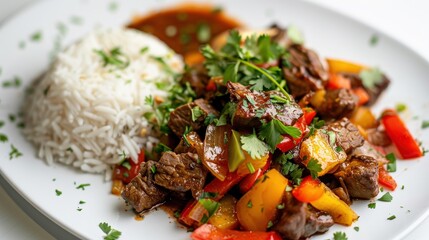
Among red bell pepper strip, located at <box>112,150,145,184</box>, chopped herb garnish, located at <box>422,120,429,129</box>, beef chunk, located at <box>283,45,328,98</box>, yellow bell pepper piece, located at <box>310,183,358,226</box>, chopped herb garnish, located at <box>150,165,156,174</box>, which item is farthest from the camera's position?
chopped herb garnish, located at <box>422,120,429,129</box>

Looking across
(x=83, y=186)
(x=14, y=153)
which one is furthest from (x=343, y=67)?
(x=14, y=153)

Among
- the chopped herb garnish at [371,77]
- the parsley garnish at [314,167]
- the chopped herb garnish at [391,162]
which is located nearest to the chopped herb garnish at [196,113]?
the parsley garnish at [314,167]

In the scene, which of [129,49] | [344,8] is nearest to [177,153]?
[129,49]

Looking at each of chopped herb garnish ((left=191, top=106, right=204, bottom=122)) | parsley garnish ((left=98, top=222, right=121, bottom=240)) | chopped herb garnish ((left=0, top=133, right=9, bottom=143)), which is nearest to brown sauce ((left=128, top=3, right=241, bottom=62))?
chopped herb garnish ((left=191, top=106, right=204, bottom=122))

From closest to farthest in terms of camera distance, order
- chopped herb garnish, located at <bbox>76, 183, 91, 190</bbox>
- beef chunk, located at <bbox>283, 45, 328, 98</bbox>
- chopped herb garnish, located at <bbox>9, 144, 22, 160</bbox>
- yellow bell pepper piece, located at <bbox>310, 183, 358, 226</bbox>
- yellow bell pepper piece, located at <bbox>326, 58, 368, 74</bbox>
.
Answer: yellow bell pepper piece, located at <bbox>310, 183, 358, 226</bbox>
chopped herb garnish, located at <bbox>76, 183, 91, 190</bbox>
chopped herb garnish, located at <bbox>9, 144, 22, 160</bbox>
beef chunk, located at <bbox>283, 45, 328, 98</bbox>
yellow bell pepper piece, located at <bbox>326, 58, 368, 74</bbox>

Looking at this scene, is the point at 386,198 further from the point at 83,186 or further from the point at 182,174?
the point at 83,186

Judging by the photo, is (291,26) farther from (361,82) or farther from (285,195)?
(285,195)

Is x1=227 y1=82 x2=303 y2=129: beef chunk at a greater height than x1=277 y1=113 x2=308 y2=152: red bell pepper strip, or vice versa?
x1=227 y1=82 x2=303 y2=129: beef chunk

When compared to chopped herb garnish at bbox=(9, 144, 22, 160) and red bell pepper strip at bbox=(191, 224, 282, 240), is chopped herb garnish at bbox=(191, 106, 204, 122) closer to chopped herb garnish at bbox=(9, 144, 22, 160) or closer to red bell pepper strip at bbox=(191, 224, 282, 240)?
red bell pepper strip at bbox=(191, 224, 282, 240)
